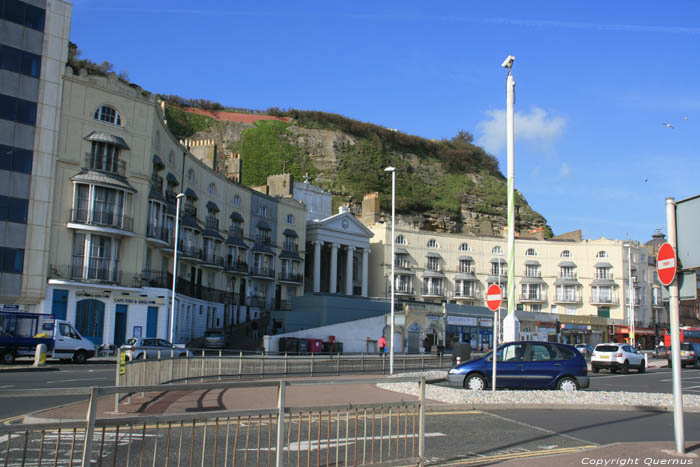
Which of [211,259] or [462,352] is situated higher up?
[211,259]

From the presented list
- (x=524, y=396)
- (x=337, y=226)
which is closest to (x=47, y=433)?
(x=524, y=396)

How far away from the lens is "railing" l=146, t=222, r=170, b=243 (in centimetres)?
4400

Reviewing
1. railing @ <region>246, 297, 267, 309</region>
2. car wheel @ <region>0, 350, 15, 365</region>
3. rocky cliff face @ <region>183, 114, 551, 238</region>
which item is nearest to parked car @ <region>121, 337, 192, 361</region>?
car wheel @ <region>0, 350, 15, 365</region>

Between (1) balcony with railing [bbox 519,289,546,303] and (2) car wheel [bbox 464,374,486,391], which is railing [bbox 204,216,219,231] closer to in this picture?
(2) car wheel [bbox 464,374,486,391]

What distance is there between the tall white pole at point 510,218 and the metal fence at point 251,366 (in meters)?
7.92

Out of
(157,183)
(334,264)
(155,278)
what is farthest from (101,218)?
(334,264)

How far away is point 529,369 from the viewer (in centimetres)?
1855

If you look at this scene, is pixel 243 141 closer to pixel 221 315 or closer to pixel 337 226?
pixel 337 226

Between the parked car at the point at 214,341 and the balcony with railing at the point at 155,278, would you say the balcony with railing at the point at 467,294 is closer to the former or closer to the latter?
the parked car at the point at 214,341

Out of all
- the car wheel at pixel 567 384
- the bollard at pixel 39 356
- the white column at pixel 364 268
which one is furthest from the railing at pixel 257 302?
the car wheel at pixel 567 384

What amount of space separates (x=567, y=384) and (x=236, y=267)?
44.6m

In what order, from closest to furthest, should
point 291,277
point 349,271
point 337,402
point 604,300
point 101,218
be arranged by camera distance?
point 337,402 < point 101,218 < point 291,277 < point 349,271 < point 604,300

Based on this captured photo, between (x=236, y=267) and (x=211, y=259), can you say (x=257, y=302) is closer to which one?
(x=236, y=267)

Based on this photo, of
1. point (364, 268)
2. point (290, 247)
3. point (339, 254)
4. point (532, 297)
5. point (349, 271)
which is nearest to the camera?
point (290, 247)
